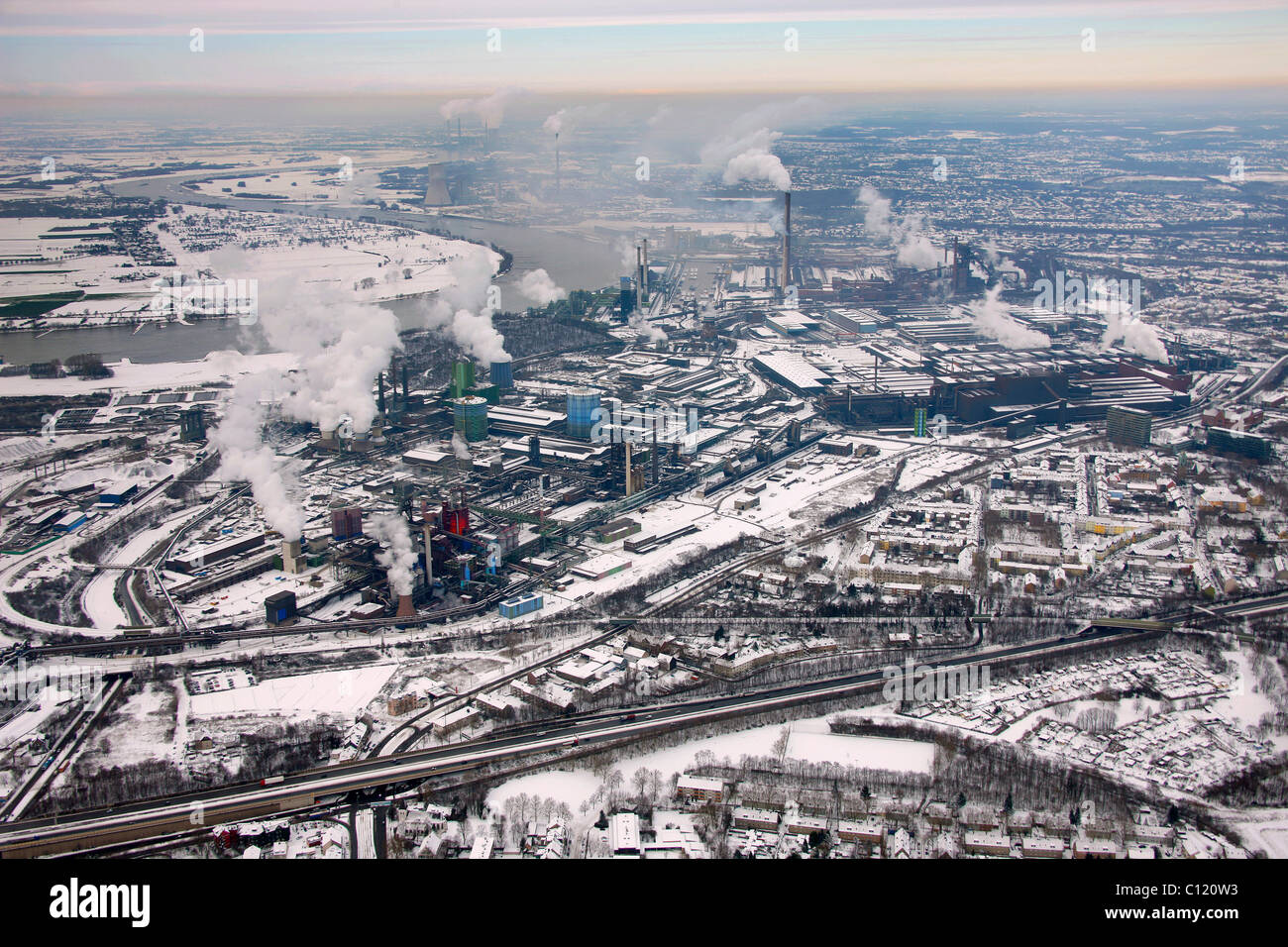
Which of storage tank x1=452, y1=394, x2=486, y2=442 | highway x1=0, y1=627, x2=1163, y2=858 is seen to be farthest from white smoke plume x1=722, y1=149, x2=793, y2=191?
highway x1=0, y1=627, x2=1163, y2=858

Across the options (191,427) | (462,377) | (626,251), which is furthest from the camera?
(626,251)

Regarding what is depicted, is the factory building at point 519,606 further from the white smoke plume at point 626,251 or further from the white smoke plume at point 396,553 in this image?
the white smoke plume at point 626,251

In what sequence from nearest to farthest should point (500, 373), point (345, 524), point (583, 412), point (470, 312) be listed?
point (345, 524), point (583, 412), point (500, 373), point (470, 312)

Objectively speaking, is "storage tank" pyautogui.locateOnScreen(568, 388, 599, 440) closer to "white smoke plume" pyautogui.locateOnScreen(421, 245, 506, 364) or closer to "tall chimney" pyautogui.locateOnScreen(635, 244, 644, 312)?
"white smoke plume" pyautogui.locateOnScreen(421, 245, 506, 364)

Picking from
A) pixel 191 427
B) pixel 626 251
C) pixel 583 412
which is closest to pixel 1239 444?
pixel 583 412

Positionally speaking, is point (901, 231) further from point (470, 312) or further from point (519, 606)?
point (519, 606)
